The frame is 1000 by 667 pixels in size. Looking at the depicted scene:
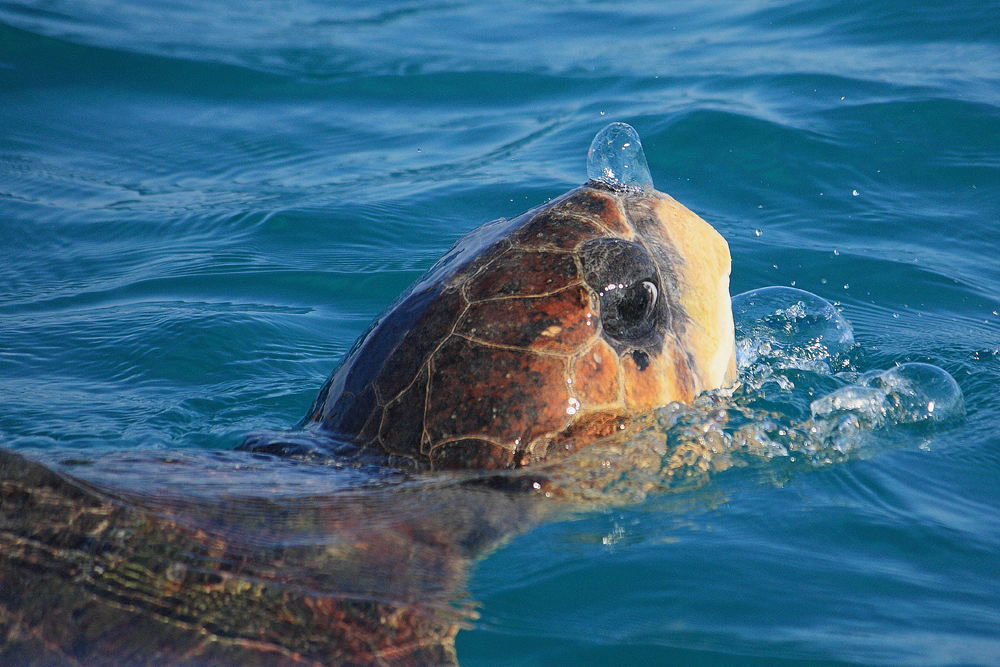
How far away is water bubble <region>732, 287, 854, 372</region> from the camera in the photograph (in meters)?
3.92

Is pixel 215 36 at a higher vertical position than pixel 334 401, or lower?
higher

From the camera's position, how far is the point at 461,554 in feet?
7.73

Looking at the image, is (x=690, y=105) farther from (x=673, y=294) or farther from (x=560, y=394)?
(x=560, y=394)

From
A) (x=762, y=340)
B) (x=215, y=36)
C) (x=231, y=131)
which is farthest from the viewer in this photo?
(x=215, y=36)

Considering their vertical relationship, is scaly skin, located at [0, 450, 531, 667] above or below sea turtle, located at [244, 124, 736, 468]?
below

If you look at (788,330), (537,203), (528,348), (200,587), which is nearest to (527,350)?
(528,348)

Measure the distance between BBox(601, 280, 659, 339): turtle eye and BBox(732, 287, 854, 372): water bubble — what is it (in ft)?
4.03

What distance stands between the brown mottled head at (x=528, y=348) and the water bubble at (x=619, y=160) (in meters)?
0.65

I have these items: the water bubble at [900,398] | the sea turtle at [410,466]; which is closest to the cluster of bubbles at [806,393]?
the water bubble at [900,398]

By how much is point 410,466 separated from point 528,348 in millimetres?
465

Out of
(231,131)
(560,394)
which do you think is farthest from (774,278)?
(231,131)

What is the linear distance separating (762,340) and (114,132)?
653 centimetres

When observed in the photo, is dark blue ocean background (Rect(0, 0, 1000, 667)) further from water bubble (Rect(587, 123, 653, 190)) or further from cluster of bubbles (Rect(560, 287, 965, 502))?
water bubble (Rect(587, 123, 653, 190))

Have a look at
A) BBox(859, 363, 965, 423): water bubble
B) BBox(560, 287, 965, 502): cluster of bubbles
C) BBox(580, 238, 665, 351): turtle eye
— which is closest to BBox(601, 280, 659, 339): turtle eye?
BBox(580, 238, 665, 351): turtle eye
